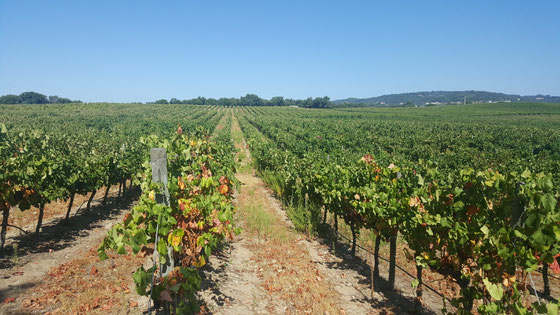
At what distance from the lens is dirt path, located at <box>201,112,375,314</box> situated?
5.33m

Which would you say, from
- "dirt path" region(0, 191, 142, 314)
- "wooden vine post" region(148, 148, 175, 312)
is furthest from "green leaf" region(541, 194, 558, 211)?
"dirt path" region(0, 191, 142, 314)

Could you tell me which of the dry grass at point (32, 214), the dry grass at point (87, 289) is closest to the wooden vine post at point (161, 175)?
the dry grass at point (87, 289)

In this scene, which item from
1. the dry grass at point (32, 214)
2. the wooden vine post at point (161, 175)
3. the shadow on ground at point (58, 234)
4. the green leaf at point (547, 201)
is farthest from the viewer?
the dry grass at point (32, 214)

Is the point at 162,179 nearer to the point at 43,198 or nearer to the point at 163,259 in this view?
the point at 163,259

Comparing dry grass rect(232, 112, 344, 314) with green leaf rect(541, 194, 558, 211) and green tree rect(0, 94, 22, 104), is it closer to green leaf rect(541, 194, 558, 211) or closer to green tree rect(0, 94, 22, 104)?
green leaf rect(541, 194, 558, 211)

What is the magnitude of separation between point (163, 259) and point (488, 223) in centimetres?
395

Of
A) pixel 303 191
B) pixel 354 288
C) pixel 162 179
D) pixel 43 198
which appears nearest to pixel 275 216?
pixel 303 191

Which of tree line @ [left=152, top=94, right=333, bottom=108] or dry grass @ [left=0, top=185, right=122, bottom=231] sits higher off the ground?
tree line @ [left=152, top=94, right=333, bottom=108]

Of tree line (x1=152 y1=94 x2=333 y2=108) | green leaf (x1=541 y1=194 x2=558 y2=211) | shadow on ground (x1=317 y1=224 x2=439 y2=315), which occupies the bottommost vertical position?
shadow on ground (x1=317 y1=224 x2=439 y2=315)

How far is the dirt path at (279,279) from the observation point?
5.33m

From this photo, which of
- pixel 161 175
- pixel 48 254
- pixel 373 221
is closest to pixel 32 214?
pixel 48 254

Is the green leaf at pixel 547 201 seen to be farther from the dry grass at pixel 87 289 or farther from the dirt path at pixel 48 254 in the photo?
the dirt path at pixel 48 254

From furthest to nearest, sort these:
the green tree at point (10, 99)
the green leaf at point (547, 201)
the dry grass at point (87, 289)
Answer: the green tree at point (10, 99) → the dry grass at point (87, 289) → the green leaf at point (547, 201)

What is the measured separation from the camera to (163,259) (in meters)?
3.71
